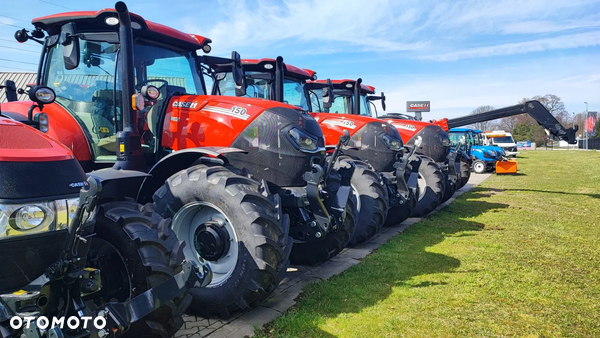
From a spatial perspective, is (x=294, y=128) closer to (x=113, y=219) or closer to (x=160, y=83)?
(x=160, y=83)

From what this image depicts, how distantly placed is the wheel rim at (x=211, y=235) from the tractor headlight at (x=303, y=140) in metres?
1.32

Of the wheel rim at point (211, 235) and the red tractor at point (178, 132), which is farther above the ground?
the red tractor at point (178, 132)

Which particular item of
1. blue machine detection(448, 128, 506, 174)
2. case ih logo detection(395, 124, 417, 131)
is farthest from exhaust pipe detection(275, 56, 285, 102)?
blue machine detection(448, 128, 506, 174)

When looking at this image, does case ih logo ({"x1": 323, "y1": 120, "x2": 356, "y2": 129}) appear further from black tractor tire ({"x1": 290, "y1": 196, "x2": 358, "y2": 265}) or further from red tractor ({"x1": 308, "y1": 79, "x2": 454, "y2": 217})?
black tractor tire ({"x1": 290, "y1": 196, "x2": 358, "y2": 265})

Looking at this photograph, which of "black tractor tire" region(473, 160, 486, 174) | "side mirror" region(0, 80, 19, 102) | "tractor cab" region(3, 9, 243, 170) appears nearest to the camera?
"tractor cab" region(3, 9, 243, 170)

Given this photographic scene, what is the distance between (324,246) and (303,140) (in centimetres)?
141

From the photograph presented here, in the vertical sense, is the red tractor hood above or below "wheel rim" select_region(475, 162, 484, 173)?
above

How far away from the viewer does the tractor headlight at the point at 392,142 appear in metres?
8.44

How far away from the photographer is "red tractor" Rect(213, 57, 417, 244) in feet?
21.8

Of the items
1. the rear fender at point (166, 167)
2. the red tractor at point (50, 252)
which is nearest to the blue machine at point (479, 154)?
the rear fender at point (166, 167)

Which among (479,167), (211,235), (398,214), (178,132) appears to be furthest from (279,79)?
(479,167)

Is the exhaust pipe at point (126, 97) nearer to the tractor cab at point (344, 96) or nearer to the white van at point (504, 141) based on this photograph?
the tractor cab at point (344, 96)

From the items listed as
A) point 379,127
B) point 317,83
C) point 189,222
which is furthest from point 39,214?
point 317,83

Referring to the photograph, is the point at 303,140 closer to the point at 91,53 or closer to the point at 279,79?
the point at 91,53
